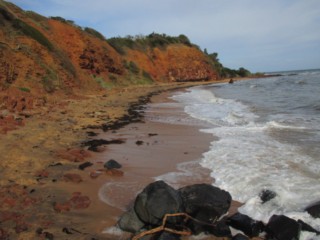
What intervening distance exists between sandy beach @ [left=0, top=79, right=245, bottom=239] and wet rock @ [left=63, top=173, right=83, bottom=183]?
0.05ft

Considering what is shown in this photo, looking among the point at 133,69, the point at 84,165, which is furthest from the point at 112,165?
the point at 133,69

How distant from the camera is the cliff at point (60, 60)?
625 inches

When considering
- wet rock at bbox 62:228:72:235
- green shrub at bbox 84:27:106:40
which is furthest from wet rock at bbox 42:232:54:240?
green shrub at bbox 84:27:106:40

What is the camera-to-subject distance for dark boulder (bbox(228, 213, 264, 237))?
3.84m

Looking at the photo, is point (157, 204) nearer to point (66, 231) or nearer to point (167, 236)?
point (167, 236)

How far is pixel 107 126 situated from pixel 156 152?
347cm

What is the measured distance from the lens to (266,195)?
187 inches

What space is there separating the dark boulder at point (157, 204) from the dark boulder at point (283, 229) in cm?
106

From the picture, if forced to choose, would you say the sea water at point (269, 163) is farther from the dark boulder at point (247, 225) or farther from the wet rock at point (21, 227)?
the wet rock at point (21, 227)

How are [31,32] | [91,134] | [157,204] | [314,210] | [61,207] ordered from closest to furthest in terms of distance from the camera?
[157,204]
[314,210]
[61,207]
[91,134]
[31,32]

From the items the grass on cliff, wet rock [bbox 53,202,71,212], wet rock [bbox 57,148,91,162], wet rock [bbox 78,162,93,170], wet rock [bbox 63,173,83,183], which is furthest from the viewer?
the grass on cliff

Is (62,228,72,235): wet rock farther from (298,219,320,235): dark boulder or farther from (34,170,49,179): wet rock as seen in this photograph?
(298,219,320,235): dark boulder

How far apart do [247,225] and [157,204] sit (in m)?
1.08

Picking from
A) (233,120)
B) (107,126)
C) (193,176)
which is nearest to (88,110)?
(107,126)
